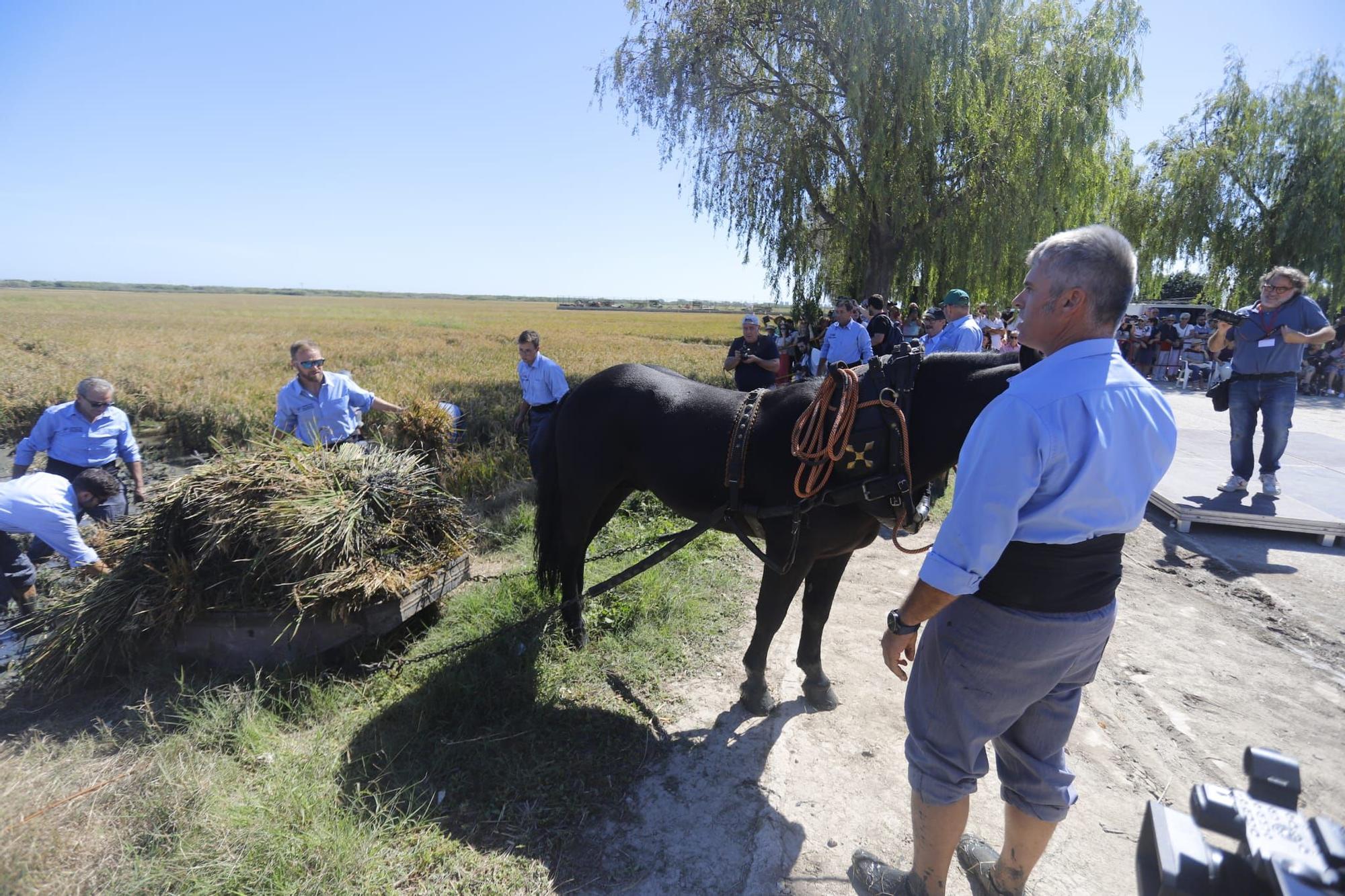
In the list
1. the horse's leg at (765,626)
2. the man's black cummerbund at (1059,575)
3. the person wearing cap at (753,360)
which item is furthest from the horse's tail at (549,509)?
the person wearing cap at (753,360)

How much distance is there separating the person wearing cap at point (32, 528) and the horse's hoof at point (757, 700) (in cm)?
365

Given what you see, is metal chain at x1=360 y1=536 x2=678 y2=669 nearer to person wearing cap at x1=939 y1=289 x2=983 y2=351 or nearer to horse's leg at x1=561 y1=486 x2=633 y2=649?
horse's leg at x1=561 y1=486 x2=633 y2=649

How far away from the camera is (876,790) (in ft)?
8.63

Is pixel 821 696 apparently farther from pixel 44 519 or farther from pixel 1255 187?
pixel 1255 187

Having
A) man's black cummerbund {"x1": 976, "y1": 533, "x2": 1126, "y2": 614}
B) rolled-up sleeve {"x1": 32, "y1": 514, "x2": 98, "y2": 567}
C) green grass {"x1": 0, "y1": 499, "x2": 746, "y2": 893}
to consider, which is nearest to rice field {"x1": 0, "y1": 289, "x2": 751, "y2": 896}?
green grass {"x1": 0, "y1": 499, "x2": 746, "y2": 893}

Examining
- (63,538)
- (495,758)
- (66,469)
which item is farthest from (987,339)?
(66,469)

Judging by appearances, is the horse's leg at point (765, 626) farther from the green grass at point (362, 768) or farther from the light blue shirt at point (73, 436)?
the light blue shirt at point (73, 436)

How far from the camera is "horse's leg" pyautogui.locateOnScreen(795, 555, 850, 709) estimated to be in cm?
311

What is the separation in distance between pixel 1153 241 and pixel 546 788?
23.6 m

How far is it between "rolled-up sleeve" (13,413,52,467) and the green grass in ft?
9.76

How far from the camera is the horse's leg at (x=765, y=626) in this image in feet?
9.54

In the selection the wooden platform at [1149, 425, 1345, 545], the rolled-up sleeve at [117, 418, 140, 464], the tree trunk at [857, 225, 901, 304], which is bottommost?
the wooden platform at [1149, 425, 1345, 545]

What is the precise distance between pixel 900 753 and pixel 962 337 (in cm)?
416

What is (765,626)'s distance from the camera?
3.04m
